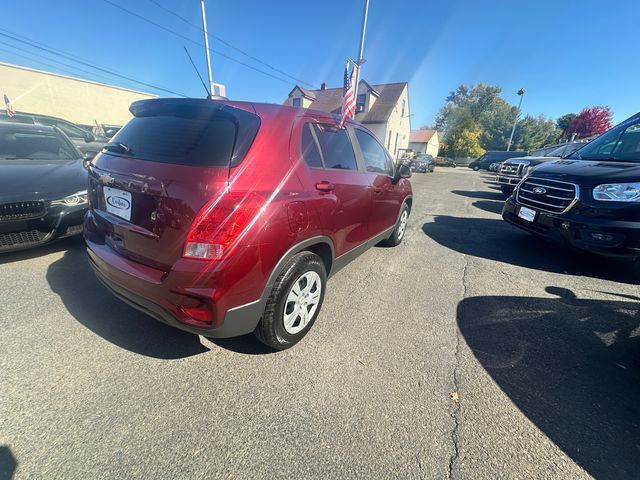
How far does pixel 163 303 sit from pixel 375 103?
3038 cm

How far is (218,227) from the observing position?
1.62m

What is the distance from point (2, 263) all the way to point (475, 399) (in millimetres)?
4877

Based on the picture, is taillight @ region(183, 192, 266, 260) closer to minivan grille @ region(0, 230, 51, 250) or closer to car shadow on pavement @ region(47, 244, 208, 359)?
car shadow on pavement @ region(47, 244, 208, 359)

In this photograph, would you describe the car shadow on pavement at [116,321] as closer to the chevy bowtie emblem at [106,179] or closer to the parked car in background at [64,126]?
the chevy bowtie emblem at [106,179]

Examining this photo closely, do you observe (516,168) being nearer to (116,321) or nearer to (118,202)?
(118,202)

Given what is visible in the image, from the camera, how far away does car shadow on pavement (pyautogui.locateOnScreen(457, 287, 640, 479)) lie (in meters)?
1.60

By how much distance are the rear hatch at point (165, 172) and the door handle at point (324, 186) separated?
0.63 metres

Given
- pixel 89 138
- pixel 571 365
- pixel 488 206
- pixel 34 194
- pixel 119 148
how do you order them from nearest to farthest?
pixel 119 148, pixel 571 365, pixel 34 194, pixel 89 138, pixel 488 206

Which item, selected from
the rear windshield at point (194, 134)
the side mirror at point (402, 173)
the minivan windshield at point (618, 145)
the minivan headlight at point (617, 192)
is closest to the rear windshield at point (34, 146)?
the rear windshield at point (194, 134)

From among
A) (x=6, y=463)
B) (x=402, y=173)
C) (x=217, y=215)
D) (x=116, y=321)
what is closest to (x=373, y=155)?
(x=402, y=173)

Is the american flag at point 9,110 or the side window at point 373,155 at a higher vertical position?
the american flag at point 9,110

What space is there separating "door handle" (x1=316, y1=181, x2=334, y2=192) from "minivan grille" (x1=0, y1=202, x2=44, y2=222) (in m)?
3.30

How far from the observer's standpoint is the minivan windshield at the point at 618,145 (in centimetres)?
411

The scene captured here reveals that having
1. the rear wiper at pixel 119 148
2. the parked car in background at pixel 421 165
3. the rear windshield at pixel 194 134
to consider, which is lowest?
the parked car in background at pixel 421 165
